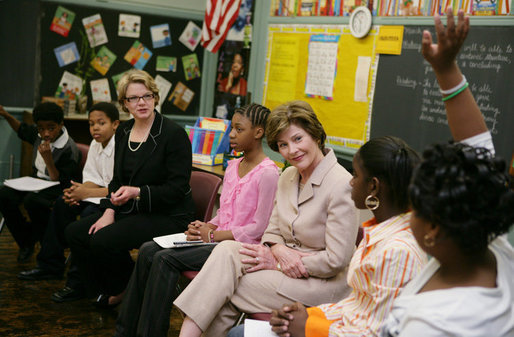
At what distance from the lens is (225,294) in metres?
2.21

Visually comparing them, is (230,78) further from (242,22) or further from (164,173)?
(164,173)

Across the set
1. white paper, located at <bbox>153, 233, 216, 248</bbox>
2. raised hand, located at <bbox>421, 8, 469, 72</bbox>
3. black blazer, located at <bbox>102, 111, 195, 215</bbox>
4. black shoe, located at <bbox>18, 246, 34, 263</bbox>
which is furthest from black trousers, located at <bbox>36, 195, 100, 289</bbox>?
raised hand, located at <bbox>421, 8, 469, 72</bbox>

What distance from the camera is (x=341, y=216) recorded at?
2127 mm

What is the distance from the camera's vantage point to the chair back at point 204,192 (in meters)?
3.04

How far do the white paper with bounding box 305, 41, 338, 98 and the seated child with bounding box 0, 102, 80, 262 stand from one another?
192 centimetres

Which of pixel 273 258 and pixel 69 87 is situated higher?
pixel 69 87

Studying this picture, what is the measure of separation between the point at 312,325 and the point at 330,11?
125 inches

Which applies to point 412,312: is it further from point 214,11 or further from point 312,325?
point 214,11

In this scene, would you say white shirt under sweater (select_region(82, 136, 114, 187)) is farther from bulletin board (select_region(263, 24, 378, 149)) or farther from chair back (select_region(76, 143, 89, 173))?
bulletin board (select_region(263, 24, 378, 149))

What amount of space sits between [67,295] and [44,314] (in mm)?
222

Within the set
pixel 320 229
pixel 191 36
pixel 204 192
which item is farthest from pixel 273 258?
pixel 191 36

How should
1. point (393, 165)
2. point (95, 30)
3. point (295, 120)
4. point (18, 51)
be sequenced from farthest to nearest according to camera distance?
point (95, 30) < point (18, 51) < point (295, 120) < point (393, 165)

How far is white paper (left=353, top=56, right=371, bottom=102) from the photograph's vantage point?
409cm

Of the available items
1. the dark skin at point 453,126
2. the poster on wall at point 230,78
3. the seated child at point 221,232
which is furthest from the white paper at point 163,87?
the dark skin at point 453,126
